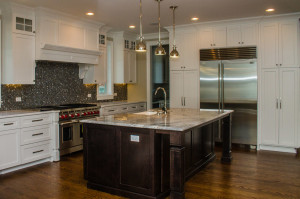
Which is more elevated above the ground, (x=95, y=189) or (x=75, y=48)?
(x=75, y=48)

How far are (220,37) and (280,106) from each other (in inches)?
74.5

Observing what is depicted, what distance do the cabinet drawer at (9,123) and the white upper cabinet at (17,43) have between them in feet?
2.33

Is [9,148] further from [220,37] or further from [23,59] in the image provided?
[220,37]

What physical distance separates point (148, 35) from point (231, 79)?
2666 mm

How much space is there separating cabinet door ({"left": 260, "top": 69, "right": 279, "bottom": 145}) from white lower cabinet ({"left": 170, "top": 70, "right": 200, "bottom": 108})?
1388 mm

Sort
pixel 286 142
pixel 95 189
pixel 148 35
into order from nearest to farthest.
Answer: pixel 95 189 → pixel 286 142 → pixel 148 35

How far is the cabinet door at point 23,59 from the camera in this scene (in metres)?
4.59

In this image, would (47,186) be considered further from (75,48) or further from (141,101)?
(141,101)

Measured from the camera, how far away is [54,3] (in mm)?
4566

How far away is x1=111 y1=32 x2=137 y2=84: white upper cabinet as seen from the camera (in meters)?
7.12

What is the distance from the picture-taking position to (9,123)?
418 centimetres

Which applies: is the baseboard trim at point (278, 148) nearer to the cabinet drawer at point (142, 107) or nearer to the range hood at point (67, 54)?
the cabinet drawer at point (142, 107)

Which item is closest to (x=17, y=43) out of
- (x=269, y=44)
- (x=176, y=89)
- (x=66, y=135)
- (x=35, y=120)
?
(x=35, y=120)

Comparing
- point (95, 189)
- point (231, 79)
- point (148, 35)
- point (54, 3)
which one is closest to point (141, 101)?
point (148, 35)
